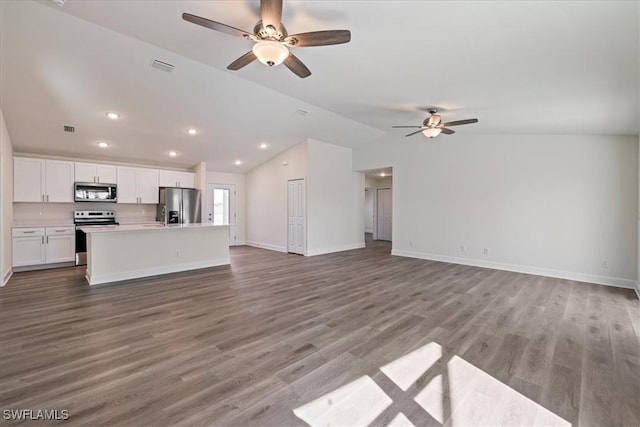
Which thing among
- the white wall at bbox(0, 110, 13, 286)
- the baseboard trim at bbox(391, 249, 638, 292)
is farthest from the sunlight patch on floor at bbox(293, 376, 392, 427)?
the white wall at bbox(0, 110, 13, 286)

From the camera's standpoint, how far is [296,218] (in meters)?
7.83

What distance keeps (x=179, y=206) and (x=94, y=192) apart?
1804mm

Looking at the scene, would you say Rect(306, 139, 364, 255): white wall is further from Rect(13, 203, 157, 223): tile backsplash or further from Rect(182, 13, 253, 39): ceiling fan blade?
Rect(182, 13, 253, 39): ceiling fan blade

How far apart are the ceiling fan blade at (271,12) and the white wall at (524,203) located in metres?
5.53

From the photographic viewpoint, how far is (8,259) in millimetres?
5086

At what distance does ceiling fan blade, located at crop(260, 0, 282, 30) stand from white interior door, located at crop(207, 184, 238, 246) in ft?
24.3

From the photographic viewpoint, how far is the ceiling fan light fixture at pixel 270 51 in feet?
8.25

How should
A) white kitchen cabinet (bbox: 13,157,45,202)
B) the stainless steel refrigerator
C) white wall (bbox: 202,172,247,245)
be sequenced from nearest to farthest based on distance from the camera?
white kitchen cabinet (bbox: 13,157,45,202) < the stainless steel refrigerator < white wall (bbox: 202,172,247,245)

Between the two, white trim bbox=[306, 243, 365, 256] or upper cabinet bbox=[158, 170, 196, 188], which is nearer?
upper cabinet bbox=[158, 170, 196, 188]

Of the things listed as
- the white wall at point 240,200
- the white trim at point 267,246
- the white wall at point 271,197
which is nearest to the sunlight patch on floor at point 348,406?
the white wall at point 271,197

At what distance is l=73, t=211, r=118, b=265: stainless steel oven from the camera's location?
623 cm

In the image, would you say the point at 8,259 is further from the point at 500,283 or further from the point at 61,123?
the point at 500,283

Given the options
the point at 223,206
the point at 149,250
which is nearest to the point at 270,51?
the point at 149,250

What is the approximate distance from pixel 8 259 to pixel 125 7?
5.24 meters
